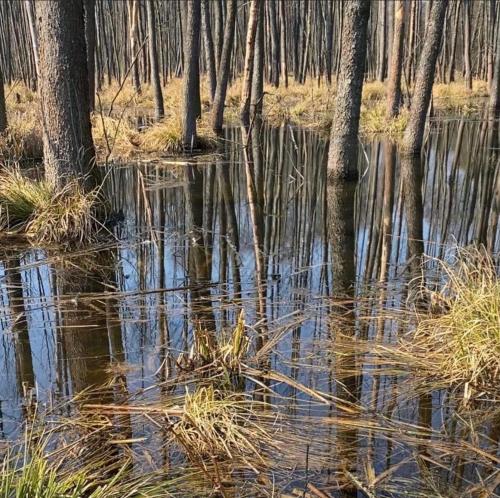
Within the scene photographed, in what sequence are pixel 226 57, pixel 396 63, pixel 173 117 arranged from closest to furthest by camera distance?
1. pixel 173 117
2. pixel 226 57
3. pixel 396 63

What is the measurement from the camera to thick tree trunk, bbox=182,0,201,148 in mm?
11781

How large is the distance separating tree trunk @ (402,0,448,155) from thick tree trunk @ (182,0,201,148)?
4.33 metres

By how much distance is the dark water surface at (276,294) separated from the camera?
269 cm

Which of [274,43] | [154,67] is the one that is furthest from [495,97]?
[274,43]

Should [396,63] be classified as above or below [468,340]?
above

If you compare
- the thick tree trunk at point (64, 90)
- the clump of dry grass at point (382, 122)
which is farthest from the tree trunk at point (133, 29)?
the clump of dry grass at point (382, 122)

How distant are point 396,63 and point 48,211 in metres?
10.2

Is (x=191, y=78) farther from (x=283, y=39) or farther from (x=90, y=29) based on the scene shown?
(x=283, y=39)

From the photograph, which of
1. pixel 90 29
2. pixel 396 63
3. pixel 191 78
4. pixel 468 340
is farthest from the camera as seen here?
pixel 396 63

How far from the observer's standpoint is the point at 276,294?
4461 mm

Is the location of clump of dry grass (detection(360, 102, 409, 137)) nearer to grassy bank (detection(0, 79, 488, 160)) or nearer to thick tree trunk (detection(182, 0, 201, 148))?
grassy bank (detection(0, 79, 488, 160))

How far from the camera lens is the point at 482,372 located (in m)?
3.08

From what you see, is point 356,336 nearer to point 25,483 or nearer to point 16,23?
point 25,483

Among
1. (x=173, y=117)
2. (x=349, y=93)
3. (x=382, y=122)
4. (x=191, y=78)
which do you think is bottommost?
(x=382, y=122)
